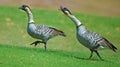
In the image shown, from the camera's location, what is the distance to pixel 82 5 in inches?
1357

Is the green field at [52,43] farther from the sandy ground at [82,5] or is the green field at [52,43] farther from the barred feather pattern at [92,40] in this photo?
the sandy ground at [82,5]

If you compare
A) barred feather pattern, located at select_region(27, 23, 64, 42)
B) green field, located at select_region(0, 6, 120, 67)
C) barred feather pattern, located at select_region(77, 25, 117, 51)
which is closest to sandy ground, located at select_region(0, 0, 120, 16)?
green field, located at select_region(0, 6, 120, 67)

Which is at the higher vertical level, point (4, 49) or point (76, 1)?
point (76, 1)

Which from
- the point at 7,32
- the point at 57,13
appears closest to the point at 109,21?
the point at 57,13

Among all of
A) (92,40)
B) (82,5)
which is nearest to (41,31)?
(92,40)

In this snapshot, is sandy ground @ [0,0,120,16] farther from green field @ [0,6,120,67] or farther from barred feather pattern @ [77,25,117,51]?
barred feather pattern @ [77,25,117,51]

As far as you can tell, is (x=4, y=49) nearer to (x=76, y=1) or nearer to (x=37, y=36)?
(x=37, y=36)

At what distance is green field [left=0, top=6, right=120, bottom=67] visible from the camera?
1468 centimetres

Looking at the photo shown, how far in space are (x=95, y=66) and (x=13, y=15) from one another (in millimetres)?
13341

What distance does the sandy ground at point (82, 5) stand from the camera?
33.0 metres

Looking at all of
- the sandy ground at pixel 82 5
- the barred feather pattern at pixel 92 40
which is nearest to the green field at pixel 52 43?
the barred feather pattern at pixel 92 40

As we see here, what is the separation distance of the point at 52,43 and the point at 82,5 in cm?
1268

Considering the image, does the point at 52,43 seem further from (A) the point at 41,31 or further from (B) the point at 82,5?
(B) the point at 82,5

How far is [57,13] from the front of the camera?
2939cm
